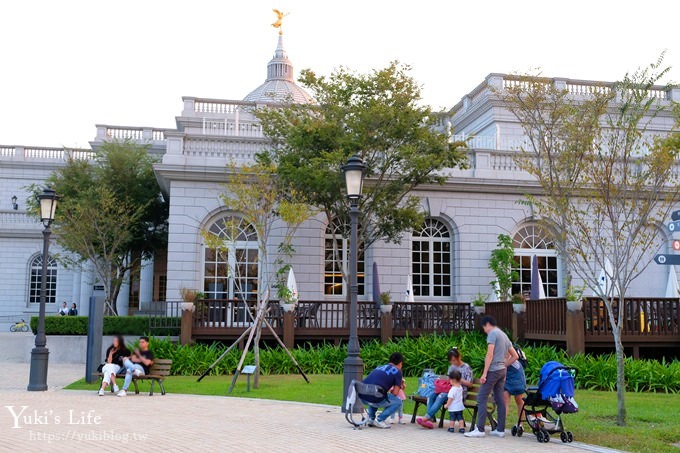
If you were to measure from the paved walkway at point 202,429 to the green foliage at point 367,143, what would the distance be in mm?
8710

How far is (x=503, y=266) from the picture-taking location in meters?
22.9

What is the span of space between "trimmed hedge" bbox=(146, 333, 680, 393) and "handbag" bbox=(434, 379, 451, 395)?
556 centimetres

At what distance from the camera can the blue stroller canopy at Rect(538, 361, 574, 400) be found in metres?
9.14

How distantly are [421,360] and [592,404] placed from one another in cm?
532

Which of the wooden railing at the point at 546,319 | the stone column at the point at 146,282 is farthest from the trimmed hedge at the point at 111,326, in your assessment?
the stone column at the point at 146,282

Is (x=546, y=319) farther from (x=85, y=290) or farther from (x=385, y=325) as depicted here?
(x=85, y=290)

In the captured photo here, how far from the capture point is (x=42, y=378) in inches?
566

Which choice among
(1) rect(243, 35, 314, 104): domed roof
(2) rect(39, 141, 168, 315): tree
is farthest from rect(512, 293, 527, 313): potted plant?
(1) rect(243, 35, 314, 104): domed roof

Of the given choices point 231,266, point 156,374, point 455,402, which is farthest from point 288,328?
point 455,402

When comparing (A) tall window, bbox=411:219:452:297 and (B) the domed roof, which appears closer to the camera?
(A) tall window, bbox=411:219:452:297

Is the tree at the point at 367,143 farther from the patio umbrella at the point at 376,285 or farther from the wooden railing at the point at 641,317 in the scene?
the wooden railing at the point at 641,317

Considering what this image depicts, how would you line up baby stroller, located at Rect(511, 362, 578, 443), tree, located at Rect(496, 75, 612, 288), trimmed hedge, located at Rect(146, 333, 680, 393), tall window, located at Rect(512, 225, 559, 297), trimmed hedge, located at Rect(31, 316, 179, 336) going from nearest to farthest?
1. baby stroller, located at Rect(511, 362, 578, 443)
2. tree, located at Rect(496, 75, 612, 288)
3. trimmed hedge, located at Rect(146, 333, 680, 393)
4. trimmed hedge, located at Rect(31, 316, 179, 336)
5. tall window, located at Rect(512, 225, 559, 297)

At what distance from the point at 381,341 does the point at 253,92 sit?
28.7 m

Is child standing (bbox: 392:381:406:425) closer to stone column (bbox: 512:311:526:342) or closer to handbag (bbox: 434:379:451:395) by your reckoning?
handbag (bbox: 434:379:451:395)
